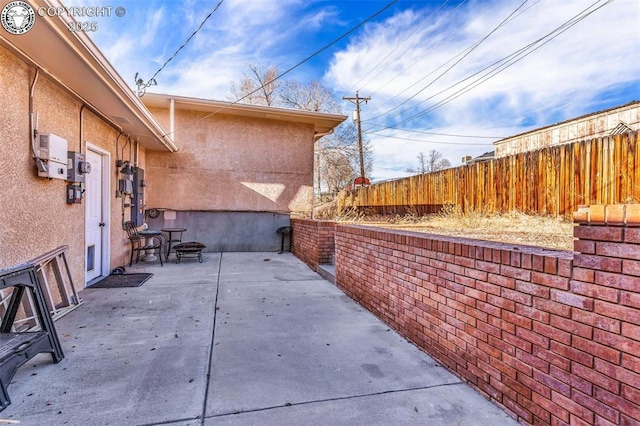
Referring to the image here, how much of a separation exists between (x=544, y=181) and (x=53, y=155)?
8.21m

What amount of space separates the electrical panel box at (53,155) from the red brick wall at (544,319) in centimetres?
436

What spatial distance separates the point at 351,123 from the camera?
20.2m

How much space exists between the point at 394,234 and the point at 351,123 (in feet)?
58.0

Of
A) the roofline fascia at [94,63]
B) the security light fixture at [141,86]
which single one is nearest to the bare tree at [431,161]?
the security light fixture at [141,86]

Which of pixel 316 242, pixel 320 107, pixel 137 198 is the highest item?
pixel 320 107

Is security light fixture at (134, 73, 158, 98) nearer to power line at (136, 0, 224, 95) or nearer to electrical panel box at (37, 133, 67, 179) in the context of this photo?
power line at (136, 0, 224, 95)

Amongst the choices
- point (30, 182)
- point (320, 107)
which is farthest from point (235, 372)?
point (320, 107)

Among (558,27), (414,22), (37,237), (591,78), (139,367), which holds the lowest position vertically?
(139,367)

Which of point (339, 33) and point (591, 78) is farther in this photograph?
point (591, 78)

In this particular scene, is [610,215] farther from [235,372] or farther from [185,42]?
[185,42]

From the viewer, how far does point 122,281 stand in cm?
562

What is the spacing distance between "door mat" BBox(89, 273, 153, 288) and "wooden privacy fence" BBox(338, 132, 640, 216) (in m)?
7.45

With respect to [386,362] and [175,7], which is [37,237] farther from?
[175,7]

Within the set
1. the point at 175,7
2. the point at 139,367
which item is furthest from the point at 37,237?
the point at 175,7
